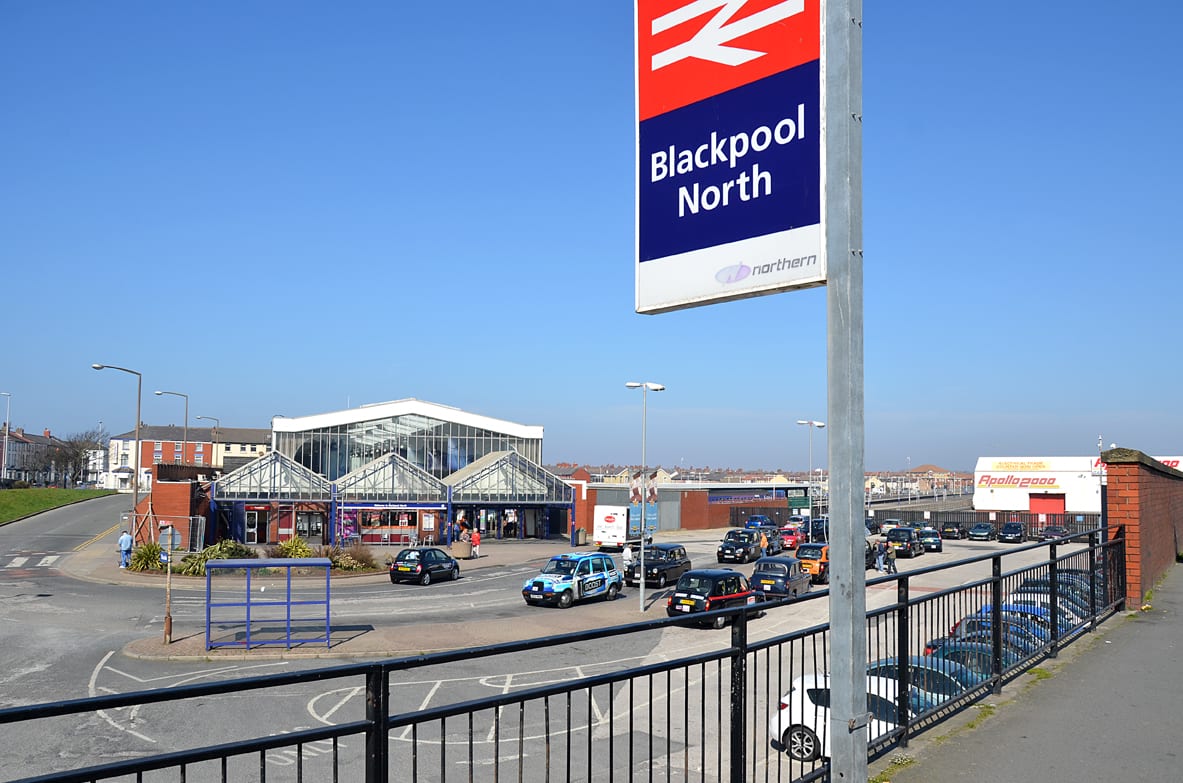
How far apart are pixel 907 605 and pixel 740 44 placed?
4.46 m

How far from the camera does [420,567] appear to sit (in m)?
36.4

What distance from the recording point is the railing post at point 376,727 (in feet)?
11.3

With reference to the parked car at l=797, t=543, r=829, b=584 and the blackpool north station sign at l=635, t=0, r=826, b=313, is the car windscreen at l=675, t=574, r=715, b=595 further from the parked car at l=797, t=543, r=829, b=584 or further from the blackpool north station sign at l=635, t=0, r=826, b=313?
the blackpool north station sign at l=635, t=0, r=826, b=313

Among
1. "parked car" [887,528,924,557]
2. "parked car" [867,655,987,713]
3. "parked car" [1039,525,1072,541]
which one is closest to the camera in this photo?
"parked car" [867,655,987,713]

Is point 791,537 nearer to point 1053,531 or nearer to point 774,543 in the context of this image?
point 774,543

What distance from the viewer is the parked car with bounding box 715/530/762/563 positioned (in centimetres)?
4700

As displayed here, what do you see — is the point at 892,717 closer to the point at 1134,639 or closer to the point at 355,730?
the point at 355,730

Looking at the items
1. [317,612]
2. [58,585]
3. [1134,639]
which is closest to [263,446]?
[58,585]

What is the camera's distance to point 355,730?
11.4 ft

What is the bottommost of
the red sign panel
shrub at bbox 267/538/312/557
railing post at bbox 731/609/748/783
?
shrub at bbox 267/538/312/557

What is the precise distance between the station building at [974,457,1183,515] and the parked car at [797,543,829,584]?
50231mm

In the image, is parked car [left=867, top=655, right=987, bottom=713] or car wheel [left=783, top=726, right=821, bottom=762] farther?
parked car [left=867, top=655, right=987, bottom=713]

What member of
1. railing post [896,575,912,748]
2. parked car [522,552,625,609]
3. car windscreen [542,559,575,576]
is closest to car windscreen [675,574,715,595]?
parked car [522,552,625,609]

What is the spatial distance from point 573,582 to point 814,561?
13776mm
